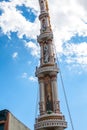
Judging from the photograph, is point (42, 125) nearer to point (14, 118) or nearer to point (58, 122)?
point (58, 122)

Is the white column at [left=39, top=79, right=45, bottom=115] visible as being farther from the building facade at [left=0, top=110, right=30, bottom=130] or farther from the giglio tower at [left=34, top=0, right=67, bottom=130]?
the building facade at [left=0, top=110, right=30, bottom=130]

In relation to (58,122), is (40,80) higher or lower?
higher

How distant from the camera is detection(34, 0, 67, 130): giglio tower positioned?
50000 millimetres

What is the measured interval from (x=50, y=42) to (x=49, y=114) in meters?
16.4

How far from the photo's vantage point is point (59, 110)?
5250 centimetres

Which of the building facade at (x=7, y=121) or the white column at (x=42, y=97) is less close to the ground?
the white column at (x=42, y=97)

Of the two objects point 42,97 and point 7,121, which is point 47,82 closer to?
point 42,97

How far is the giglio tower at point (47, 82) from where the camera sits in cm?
5000

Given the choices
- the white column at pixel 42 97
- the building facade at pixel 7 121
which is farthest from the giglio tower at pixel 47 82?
the building facade at pixel 7 121

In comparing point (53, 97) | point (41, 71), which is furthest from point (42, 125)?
point (41, 71)

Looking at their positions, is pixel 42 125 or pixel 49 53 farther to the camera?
pixel 49 53

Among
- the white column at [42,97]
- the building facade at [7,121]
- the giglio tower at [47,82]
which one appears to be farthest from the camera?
the white column at [42,97]

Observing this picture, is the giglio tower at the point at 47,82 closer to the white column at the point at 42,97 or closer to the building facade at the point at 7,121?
the white column at the point at 42,97

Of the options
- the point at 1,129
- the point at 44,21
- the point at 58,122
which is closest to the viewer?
the point at 1,129
